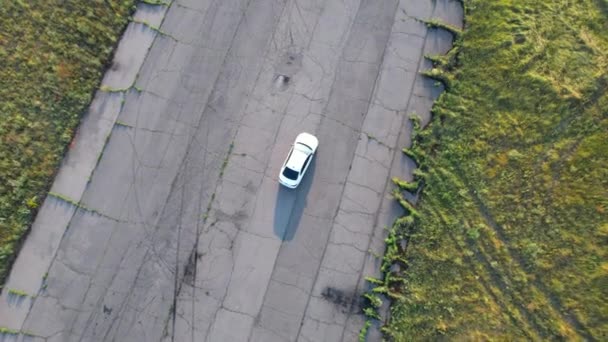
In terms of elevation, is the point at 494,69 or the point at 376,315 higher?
the point at 494,69

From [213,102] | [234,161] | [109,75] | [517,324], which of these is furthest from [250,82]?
[517,324]

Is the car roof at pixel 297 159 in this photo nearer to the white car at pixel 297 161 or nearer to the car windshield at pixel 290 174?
the white car at pixel 297 161

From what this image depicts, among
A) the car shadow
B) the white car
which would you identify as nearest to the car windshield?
the white car

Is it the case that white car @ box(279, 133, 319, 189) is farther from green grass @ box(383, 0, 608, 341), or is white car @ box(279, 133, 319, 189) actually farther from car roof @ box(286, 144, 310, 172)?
green grass @ box(383, 0, 608, 341)

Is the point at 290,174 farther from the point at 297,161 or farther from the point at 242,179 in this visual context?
the point at 242,179

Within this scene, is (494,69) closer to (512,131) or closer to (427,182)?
(512,131)

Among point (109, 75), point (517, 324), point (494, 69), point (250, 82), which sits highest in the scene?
point (494, 69)

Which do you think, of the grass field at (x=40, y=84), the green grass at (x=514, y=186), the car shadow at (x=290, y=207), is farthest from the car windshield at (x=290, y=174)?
the grass field at (x=40, y=84)

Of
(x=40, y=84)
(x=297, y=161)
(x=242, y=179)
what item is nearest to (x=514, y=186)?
(x=297, y=161)
